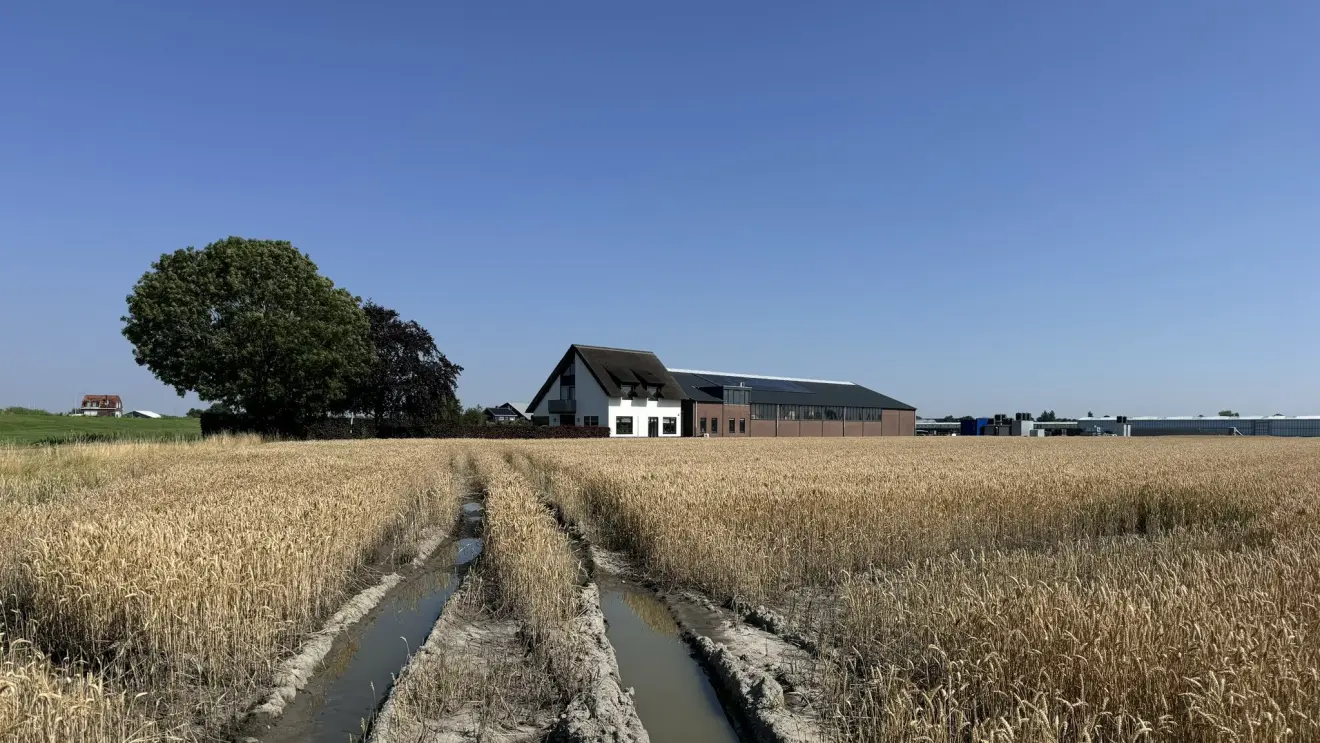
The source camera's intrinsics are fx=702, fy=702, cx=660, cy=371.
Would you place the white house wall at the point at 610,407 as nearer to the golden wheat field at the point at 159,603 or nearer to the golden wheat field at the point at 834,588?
the golden wheat field at the point at 834,588

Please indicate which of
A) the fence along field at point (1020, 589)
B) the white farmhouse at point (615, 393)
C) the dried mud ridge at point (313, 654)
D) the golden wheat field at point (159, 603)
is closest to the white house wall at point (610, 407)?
the white farmhouse at point (615, 393)

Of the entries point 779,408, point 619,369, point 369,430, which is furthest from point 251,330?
point 779,408

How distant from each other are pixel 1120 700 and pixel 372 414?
6526 centimetres

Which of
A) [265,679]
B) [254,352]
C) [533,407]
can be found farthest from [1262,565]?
[533,407]

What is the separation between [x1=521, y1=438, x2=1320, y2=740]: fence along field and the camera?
3.94 metres

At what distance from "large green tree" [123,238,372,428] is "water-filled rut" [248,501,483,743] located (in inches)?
1521

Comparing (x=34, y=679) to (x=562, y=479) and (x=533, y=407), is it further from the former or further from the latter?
(x=533, y=407)

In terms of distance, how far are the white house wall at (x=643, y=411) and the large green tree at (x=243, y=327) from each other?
2854 cm

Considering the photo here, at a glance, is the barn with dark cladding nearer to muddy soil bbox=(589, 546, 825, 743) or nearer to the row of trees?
the row of trees

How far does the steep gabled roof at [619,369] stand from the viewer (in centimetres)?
7131

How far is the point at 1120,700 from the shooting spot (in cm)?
414

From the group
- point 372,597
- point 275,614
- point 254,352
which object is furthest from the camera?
point 254,352

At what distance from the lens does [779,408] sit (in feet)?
267

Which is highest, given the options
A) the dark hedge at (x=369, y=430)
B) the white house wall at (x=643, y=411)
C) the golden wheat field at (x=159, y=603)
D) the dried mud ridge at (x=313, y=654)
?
the white house wall at (x=643, y=411)
